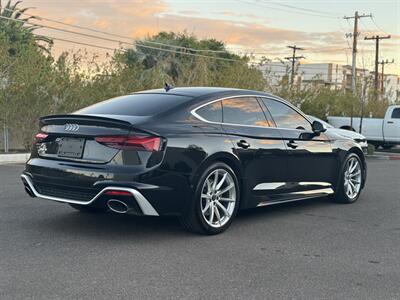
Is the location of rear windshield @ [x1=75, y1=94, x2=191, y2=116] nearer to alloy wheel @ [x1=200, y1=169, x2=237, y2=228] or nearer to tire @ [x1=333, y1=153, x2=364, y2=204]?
alloy wheel @ [x1=200, y1=169, x2=237, y2=228]

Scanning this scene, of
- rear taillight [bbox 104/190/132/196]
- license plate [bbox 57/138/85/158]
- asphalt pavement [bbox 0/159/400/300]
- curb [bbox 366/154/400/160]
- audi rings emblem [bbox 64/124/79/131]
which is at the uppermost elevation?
audi rings emblem [bbox 64/124/79/131]

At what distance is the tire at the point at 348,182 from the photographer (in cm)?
796

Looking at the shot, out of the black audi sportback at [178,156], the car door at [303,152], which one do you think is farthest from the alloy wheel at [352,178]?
the black audi sportback at [178,156]

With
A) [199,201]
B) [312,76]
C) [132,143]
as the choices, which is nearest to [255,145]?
[199,201]

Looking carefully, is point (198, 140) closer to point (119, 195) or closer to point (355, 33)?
point (119, 195)

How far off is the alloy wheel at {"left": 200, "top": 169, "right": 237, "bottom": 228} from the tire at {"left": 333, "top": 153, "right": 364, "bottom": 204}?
2.44 meters

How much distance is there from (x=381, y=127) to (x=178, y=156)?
18.7m

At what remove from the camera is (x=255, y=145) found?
249 inches

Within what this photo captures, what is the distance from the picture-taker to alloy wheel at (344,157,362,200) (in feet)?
26.5

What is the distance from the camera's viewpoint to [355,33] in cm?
4447

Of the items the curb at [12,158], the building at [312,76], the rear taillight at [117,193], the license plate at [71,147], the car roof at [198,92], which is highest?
the building at [312,76]

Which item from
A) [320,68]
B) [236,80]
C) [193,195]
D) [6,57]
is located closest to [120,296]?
[193,195]

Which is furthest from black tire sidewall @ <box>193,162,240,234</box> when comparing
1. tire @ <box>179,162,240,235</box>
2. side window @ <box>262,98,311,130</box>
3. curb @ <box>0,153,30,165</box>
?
curb @ <box>0,153,30,165</box>

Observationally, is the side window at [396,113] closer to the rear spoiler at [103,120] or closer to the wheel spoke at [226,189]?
the wheel spoke at [226,189]
